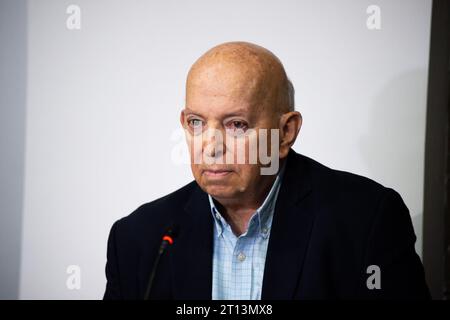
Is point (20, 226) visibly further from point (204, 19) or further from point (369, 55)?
point (369, 55)

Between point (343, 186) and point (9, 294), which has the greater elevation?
point (343, 186)

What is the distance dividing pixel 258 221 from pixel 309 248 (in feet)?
0.68

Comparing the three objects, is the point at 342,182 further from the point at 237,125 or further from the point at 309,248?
the point at 237,125

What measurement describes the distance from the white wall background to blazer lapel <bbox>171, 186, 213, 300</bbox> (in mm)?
542

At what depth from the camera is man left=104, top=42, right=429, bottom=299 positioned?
1.64 m

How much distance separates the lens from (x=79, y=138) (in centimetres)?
245

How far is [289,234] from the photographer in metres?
1.75

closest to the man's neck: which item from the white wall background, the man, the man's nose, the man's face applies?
the man

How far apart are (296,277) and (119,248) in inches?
27.1

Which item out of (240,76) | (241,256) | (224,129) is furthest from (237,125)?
(241,256)

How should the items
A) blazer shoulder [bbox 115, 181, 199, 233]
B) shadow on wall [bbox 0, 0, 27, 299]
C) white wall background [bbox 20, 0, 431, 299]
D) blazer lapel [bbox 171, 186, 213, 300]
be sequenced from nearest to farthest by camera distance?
blazer lapel [bbox 171, 186, 213, 300] → blazer shoulder [bbox 115, 181, 199, 233] → white wall background [bbox 20, 0, 431, 299] → shadow on wall [bbox 0, 0, 27, 299]

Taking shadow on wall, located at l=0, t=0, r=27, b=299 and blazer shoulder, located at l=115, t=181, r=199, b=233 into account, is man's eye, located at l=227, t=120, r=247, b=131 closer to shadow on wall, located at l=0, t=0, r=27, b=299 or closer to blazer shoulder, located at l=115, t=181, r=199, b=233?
blazer shoulder, located at l=115, t=181, r=199, b=233

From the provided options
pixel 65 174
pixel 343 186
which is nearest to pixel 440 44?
pixel 343 186

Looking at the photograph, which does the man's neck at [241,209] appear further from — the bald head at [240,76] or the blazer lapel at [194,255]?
the bald head at [240,76]
